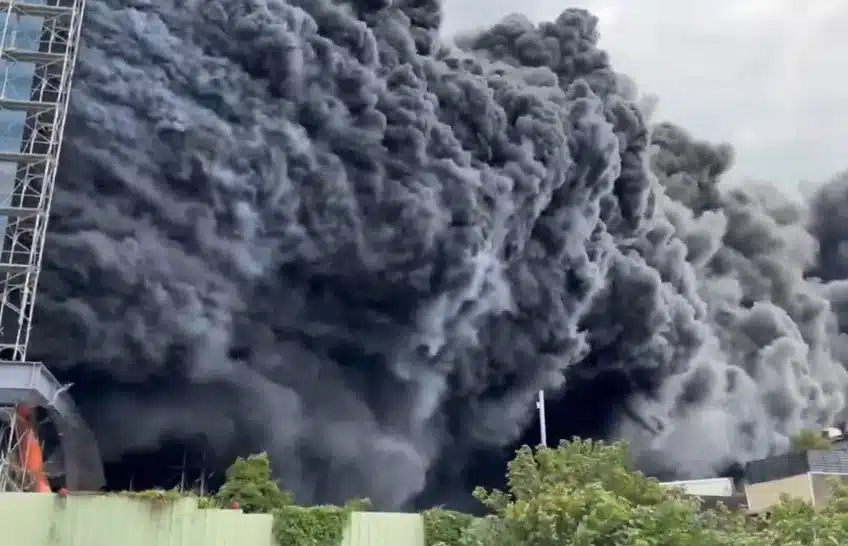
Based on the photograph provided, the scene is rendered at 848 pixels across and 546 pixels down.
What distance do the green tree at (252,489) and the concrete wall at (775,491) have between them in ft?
46.9

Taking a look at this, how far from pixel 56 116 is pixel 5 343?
8.26 m

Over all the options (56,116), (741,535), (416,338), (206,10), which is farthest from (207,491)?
(741,535)

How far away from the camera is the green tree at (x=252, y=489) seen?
2530 centimetres

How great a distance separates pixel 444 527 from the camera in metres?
17.0

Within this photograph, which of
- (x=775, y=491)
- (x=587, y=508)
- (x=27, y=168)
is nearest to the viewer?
(x=587, y=508)

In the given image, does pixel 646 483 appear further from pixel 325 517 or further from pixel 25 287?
pixel 25 287

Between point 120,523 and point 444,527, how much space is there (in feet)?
18.6

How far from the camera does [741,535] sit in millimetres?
15523

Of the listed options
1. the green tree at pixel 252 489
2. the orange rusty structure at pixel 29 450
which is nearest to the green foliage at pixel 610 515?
the green tree at pixel 252 489

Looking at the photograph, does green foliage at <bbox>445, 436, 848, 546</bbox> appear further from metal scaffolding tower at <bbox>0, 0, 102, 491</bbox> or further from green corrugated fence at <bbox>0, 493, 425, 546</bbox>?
metal scaffolding tower at <bbox>0, 0, 102, 491</bbox>

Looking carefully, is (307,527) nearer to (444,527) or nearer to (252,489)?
(444,527)

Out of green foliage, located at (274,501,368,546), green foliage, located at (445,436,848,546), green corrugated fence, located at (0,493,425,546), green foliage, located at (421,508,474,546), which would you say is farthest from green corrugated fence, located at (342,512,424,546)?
green corrugated fence, located at (0,493,425,546)

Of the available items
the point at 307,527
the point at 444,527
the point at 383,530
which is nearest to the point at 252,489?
the point at 383,530

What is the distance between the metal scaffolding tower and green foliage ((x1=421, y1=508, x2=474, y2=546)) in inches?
661
